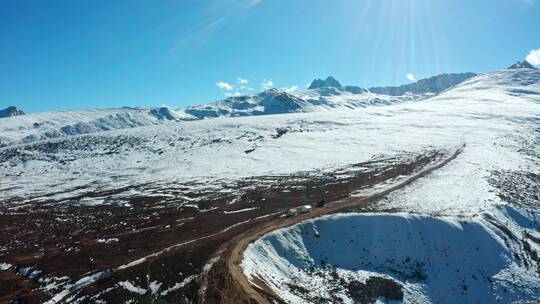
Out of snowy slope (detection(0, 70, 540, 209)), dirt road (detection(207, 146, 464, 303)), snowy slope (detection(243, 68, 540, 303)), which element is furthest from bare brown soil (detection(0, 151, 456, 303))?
snowy slope (detection(0, 70, 540, 209))

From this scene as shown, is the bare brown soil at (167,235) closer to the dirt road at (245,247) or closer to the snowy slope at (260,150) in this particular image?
the dirt road at (245,247)

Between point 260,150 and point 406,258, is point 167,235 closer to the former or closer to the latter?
point 406,258

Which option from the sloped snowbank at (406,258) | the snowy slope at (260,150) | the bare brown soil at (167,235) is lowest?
the sloped snowbank at (406,258)

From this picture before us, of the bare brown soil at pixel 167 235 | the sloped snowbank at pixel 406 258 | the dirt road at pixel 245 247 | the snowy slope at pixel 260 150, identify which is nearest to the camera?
the dirt road at pixel 245 247

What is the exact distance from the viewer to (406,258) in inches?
1497

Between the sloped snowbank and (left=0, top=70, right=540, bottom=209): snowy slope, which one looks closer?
the sloped snowbank

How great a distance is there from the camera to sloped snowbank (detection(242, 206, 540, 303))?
3372 cm

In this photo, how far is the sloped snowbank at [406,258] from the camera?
33.7 m

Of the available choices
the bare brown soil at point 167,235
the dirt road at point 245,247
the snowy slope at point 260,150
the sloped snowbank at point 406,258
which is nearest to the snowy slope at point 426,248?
the sloped snowbank at point 406,258

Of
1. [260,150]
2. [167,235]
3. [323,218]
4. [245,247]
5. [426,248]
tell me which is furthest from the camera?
[260,150]

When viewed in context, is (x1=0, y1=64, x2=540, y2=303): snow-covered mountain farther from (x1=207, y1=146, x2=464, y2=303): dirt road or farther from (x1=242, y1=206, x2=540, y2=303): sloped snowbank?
(x1=207, y1=146, x2=464, y2=303): dirt road

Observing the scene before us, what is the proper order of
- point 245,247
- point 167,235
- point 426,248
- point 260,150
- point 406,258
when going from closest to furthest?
point 245,247 → point 406,258 → point 426,248 → point 167,235 → point 260,150

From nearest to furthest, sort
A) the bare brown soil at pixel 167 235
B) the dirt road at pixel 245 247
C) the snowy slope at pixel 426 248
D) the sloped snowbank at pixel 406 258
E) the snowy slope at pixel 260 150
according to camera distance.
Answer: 1. the dirt road at pixel 245 247
2. the bare brown soil at pixel 167 235
3. the sloped snowbank at pixel 406 258
4. the snowy slope at pixel 426 248
5. the snowy slope at pixel 260 150

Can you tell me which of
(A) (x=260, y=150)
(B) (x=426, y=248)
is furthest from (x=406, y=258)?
(A) (x=260, y=150)
